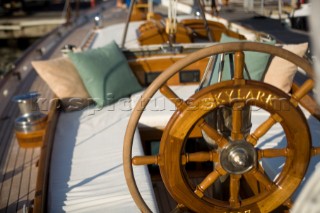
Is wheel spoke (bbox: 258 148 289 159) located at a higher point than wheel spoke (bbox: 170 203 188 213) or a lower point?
higher

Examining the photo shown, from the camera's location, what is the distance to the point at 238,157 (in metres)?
1.27

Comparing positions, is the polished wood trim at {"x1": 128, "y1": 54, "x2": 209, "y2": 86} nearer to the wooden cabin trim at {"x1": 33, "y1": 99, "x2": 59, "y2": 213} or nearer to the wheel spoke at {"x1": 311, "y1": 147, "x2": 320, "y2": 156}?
the wooden cabin trim at {"x1": 33, "y1": 99, "x2": 59, "y2": 213}

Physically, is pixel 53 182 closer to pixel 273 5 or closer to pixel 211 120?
pixel 211 120

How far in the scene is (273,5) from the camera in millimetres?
12992

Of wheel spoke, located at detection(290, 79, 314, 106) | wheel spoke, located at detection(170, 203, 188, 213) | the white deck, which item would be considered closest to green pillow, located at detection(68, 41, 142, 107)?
the white deck

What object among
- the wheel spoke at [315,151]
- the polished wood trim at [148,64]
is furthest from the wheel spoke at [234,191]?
the polished wood trim at [148,64]

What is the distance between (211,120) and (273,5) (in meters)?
12.6

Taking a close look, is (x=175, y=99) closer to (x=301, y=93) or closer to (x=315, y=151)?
(x=301, y=93)

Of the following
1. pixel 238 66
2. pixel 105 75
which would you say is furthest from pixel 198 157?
pixel 105 75

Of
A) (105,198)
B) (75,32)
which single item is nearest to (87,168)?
(105,198)

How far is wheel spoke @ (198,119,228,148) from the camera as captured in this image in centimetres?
125

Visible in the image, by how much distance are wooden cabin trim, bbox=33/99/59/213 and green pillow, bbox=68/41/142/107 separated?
32cm

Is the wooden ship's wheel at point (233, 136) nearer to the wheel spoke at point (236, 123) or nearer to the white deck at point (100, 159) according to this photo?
the wheel spoke at point (236, 123)

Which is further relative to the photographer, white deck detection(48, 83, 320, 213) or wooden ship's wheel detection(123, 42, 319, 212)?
white deck detection(48, 83, 320, 213)
